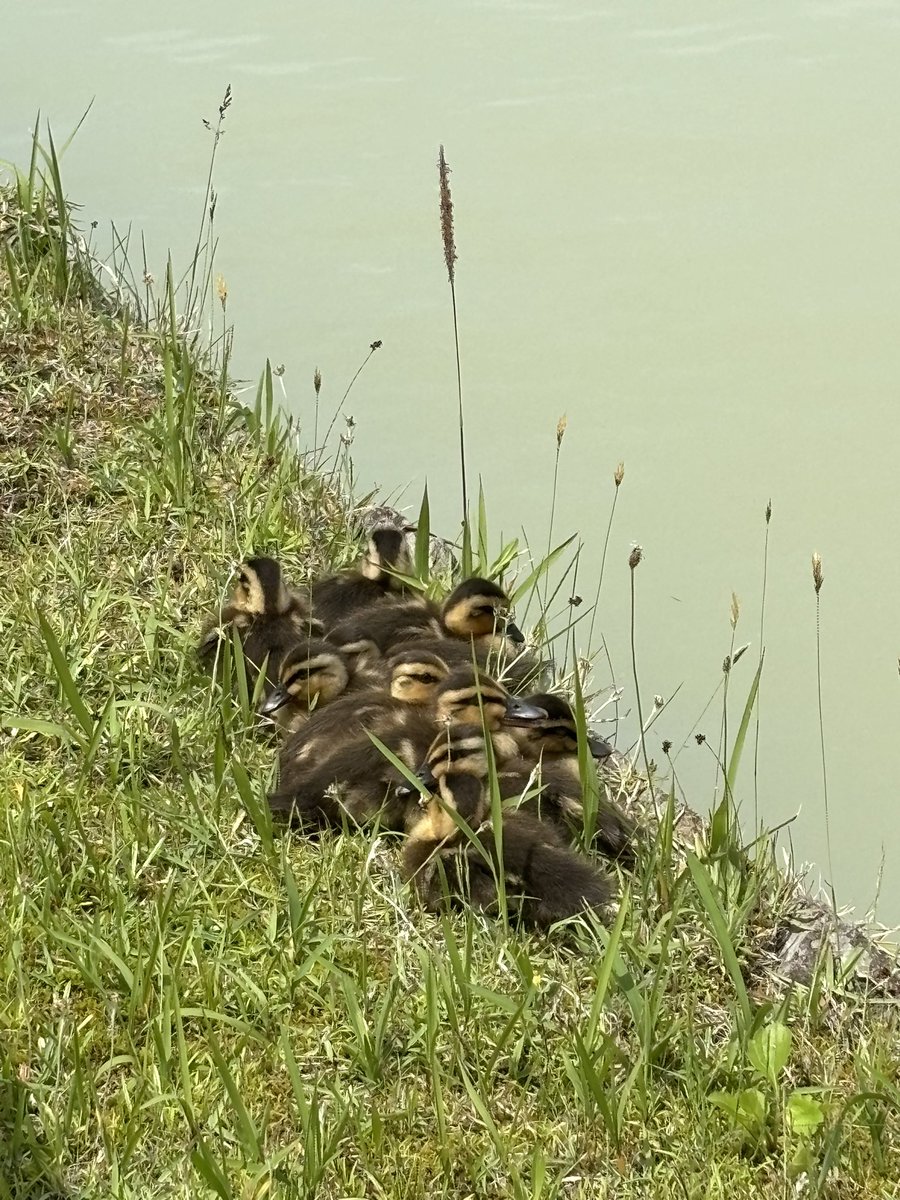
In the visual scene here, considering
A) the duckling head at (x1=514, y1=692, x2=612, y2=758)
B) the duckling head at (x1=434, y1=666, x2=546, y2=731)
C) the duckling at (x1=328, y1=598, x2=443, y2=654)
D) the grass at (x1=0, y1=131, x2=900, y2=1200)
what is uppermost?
the duckling at (x1=328, y1=598, x2=443, y2=654)

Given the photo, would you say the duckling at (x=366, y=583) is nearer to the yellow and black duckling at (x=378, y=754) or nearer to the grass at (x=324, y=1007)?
the grass at (x=324, y=1007)

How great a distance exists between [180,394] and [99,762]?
1500mm

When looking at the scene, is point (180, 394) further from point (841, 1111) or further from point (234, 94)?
point (234, 94)

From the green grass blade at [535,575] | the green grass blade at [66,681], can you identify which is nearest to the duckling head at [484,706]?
the green grass blade at [535,575]

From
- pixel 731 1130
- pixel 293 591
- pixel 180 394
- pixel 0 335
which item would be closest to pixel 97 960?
pixel 731 1130

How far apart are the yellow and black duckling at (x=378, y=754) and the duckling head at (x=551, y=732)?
0.03 metres

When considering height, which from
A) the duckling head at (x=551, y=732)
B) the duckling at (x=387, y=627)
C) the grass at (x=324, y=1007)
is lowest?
the grass at (x=324, y=1007)

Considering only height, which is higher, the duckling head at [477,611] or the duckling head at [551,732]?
the duckling head at [477,611]

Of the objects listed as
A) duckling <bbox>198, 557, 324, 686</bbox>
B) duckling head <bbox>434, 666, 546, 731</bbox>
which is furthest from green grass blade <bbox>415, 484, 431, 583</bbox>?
duckling head <bbox>434, 666, 546, 731</bbox>

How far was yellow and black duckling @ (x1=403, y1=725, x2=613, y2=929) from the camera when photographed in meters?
2.92

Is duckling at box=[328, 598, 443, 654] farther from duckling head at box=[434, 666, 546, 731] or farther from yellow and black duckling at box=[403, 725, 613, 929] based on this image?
yellow and black duckling at box=[403, 725, 613, 929]

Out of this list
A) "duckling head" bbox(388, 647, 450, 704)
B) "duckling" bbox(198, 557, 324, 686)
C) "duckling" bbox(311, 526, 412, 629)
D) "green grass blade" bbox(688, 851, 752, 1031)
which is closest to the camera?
"green grass blade" bbox(688, 851, 752, 1031)

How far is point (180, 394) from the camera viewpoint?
448cm

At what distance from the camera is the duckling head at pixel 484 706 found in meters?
3.37
